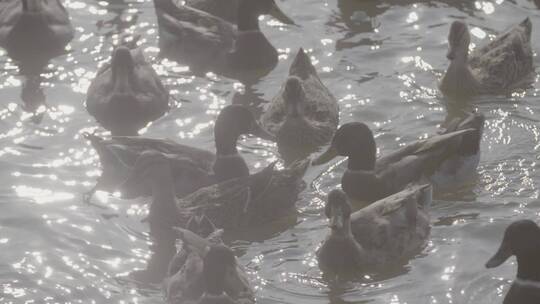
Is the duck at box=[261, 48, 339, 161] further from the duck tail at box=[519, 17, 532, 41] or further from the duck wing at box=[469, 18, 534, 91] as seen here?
the duck tail at box=[519, 17, 532, 41]

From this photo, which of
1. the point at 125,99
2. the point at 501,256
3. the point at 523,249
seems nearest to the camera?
the point at 523,249

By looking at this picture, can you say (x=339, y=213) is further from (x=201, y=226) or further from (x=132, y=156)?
(x=132, y=156)

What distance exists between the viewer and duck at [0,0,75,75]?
1645 cm

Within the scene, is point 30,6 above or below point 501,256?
below

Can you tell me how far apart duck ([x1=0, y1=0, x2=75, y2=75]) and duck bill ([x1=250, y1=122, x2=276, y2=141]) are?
10.9 feet

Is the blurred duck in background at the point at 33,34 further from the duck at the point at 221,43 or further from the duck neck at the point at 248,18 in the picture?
the duck neck at the point at 248,18

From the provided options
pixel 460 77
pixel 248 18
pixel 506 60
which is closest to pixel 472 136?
pixel 460 77

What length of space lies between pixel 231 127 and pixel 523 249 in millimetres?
3508

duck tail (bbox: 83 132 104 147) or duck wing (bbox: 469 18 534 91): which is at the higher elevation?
duck wing (bbox: 469 18 534 91)

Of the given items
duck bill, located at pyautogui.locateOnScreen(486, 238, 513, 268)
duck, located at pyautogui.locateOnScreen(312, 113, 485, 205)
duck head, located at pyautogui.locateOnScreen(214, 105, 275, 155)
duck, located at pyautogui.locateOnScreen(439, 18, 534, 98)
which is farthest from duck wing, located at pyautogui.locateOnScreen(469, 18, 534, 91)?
duck bill, located at pyautogui.locateOnScreen(486, 238, 513, 268)

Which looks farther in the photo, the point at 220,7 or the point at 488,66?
the point at 220,7

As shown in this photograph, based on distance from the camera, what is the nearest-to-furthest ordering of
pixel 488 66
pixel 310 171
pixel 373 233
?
pixel 373 233 < pixel 310 171 < pixel 488 66

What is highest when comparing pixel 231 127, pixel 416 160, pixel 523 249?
pixel 523 249

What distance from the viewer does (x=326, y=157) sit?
13.8 meters
